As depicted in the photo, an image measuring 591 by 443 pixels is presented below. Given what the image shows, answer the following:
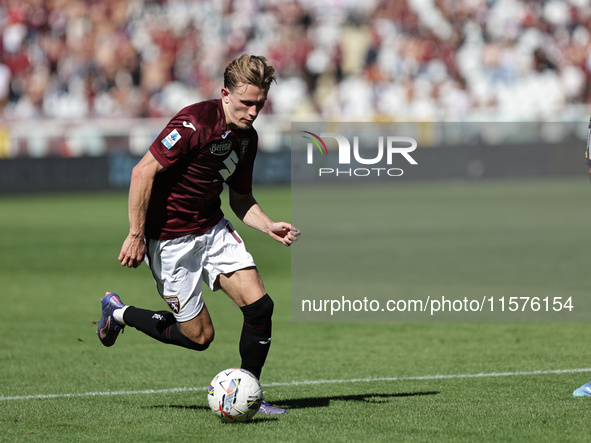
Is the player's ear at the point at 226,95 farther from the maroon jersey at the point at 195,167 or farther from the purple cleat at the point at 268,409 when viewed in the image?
the purple cleat at the point at 268,409

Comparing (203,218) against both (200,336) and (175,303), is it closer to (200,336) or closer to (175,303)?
(175,303)

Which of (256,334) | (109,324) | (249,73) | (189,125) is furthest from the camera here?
(109,324)

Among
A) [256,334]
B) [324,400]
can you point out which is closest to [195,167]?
[256,334]

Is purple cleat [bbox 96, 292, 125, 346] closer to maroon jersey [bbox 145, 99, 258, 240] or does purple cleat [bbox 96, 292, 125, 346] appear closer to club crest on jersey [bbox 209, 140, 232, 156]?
maroon jersey [bbox 145, 99, 258, 240]

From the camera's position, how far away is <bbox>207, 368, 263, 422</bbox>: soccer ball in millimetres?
5949

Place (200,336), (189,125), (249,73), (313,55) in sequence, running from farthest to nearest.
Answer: (313,55) → (200,336) → (189,125) → (249,73)

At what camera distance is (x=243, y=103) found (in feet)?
19.8

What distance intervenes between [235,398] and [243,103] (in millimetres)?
1741

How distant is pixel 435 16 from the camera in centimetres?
3088

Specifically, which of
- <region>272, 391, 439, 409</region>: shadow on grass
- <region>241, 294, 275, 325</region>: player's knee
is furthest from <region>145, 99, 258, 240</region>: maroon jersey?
<region>272, 391, 439, 409</region>: shadow on grass

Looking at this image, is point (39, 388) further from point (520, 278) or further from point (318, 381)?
point (520, 278)

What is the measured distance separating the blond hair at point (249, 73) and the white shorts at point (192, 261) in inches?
40.3

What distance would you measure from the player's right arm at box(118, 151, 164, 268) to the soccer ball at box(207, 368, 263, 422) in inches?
36.2

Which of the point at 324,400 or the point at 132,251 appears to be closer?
the point at 132,251
